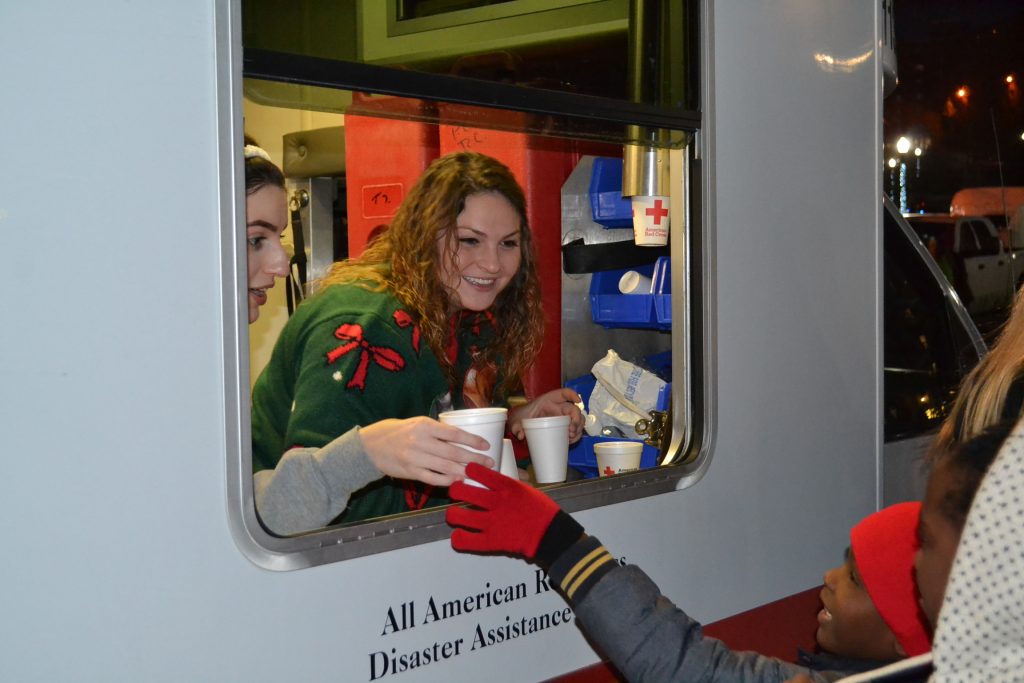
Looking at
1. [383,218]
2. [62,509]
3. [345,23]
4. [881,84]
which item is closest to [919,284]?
[881,84]

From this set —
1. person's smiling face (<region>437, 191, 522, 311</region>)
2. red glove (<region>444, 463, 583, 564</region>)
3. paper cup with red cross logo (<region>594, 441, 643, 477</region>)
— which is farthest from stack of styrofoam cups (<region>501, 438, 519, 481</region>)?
person's smiling face (<region>437, 191, 522, 311</region>)

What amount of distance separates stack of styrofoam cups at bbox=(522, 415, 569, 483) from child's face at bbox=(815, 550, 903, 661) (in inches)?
23.9

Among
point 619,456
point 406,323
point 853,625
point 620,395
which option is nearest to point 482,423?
point 406,323

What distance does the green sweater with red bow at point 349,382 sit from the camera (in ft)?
6.95

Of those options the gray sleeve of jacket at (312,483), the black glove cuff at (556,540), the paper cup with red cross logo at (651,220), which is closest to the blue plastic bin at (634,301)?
the paper cup with red cross logo at (651,220)

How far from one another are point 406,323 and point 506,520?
0.67m

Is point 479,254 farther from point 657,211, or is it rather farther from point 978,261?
point 978,261

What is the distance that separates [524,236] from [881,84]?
3.55 feet

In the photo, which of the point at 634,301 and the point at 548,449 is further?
the point at 634,301

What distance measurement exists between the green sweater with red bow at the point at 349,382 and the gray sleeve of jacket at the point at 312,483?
17 cm

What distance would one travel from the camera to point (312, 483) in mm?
1835

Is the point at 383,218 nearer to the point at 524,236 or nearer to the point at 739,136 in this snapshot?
the point at 524,236

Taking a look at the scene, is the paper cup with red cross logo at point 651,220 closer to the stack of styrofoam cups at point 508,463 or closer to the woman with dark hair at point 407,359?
the woman with dark hair at point 407,359

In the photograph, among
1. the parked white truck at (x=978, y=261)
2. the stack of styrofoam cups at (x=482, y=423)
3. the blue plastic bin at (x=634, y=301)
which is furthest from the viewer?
the parked white truck at (x=978, y=261)
